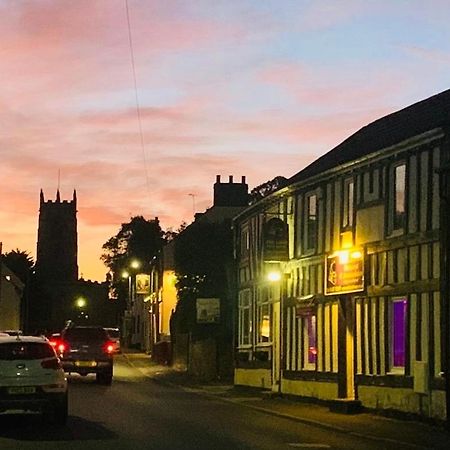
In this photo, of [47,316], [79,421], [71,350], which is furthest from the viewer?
[47,316]

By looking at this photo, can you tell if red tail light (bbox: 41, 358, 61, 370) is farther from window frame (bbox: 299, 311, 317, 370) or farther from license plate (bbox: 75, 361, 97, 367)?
license plate (bbox: 75, 361, 97, 367)

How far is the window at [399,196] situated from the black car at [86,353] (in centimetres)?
1694

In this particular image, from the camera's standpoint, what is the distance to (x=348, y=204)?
27.0 m

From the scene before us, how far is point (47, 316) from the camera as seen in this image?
109 metres

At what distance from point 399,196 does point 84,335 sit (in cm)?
1828

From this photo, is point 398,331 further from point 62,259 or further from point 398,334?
point 62,259

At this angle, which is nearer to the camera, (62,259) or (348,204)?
(348,204)

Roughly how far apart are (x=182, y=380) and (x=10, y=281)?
2049 inches

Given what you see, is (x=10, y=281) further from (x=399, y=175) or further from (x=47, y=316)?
(x=399, y=175)

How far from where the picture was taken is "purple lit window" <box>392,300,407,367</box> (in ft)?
78.0

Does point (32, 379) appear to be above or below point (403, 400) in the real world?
above

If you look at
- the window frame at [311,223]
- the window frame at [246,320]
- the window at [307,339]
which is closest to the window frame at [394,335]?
the window at [307,339]

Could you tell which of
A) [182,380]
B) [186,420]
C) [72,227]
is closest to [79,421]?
[186,420]

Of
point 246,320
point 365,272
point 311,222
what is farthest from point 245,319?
point 365,272
